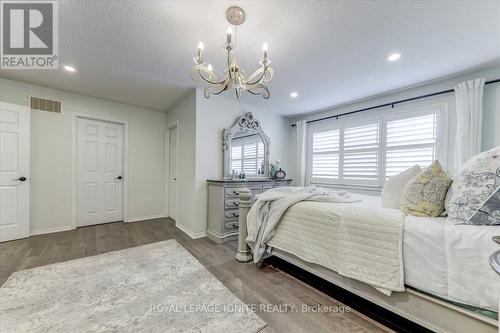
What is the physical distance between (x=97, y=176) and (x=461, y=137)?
571 cm

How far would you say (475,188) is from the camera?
1.19 m

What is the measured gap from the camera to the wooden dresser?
120 inches

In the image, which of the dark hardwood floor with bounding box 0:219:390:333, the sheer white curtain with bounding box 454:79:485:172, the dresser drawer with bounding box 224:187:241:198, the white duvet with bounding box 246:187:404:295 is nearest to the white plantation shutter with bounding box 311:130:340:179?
the sheer white curtain with bounding box 454:79:485:172

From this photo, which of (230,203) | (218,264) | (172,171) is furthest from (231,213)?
(172,171)

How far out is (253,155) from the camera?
3986 millimetres

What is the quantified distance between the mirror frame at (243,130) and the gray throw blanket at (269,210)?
4.52ft

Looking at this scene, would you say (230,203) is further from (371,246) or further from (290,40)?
(290,40)

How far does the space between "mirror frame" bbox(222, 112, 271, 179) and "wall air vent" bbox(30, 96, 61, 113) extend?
9.17 ft

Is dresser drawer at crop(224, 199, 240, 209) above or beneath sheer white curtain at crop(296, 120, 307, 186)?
beneath

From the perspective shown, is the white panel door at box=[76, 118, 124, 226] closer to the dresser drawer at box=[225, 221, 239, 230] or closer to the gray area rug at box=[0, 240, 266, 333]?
the gray area rug at box=[0, 240, 266, 333]

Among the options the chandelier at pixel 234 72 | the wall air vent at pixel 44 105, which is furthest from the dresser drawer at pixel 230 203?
the wall air vent at pixel 44 105

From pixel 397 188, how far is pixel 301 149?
272cm

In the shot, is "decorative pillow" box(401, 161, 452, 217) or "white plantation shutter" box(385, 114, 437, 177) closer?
"decorative pillow" box(401, 161, 452, 217)

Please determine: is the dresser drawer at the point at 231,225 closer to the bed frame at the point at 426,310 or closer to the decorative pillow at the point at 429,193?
the bed frame at the point at 426,310
